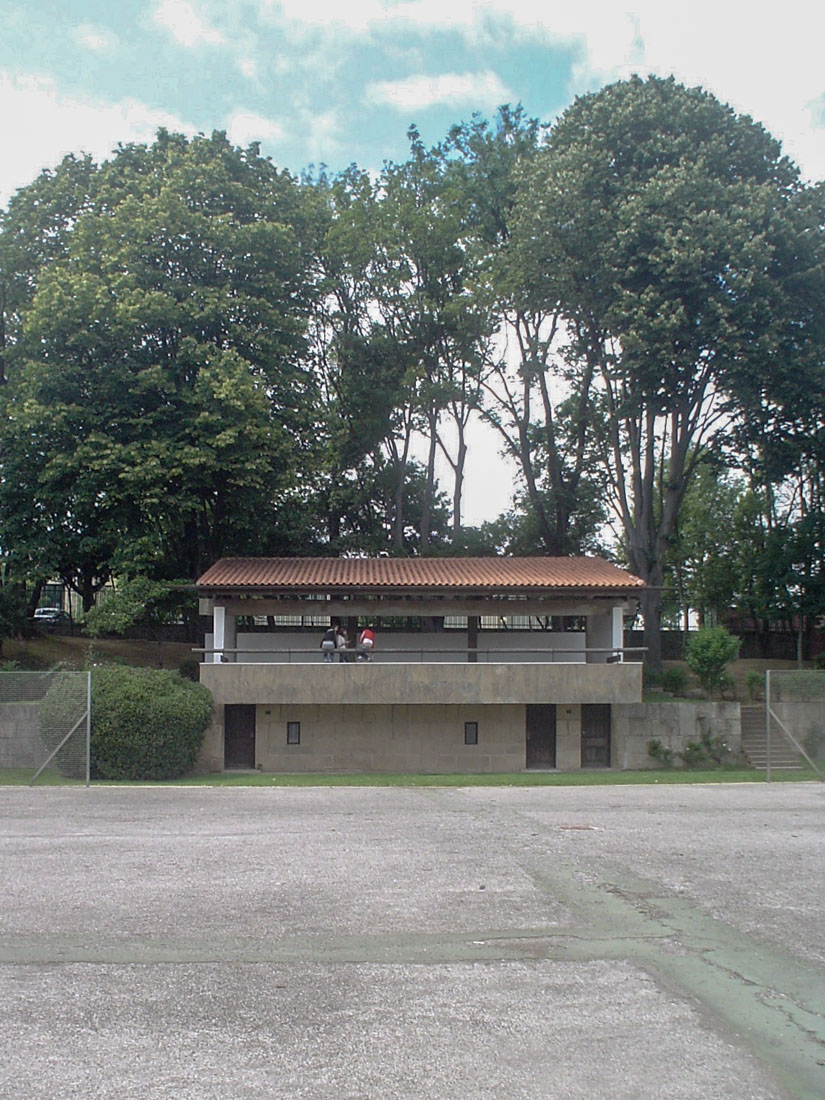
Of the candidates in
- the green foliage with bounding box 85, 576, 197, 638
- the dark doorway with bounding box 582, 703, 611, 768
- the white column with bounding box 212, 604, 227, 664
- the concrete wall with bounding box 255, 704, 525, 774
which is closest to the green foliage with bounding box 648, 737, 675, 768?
the dark doorway with bounding box 582, 703, 611, 768

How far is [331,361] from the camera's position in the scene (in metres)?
42.7

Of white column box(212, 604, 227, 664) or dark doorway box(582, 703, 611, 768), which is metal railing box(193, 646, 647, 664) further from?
dark doorway box(582, 703, 611, 768)

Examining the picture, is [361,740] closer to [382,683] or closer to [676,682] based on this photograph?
[382,683]

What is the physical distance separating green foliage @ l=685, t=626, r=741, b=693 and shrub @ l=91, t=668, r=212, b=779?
16.7 meters

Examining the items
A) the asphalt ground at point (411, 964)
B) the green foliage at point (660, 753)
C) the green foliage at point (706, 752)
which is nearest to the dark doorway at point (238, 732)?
the green foliage at point (660, 753)

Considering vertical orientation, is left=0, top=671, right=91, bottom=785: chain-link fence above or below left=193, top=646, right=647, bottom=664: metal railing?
below

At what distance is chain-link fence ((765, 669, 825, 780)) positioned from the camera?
1085 inches

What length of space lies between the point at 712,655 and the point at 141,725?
1873 centimetres

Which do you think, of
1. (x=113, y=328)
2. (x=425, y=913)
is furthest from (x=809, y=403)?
(x=425, y=913)

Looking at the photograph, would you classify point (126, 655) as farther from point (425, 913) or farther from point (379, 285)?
point (425, 913)

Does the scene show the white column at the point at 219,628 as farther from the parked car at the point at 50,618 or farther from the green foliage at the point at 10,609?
the parked car at the point at 50,618

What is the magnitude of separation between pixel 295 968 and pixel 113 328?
2581 cm

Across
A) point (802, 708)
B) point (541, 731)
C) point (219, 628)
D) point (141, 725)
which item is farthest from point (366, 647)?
point (802, 708)

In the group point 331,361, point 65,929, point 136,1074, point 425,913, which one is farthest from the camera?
point 331,361
